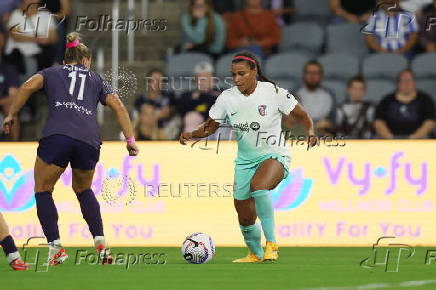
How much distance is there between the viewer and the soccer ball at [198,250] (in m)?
9.73


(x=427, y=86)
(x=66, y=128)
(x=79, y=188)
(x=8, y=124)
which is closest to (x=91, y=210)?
(x=79, y=188)

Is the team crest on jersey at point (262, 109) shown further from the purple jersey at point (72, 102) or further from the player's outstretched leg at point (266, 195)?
the purple jersey at point (72, 102)

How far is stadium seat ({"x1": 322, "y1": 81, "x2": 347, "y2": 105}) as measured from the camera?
1479cm

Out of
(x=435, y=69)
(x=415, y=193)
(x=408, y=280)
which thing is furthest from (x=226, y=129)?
Answer: (x=408, y=280)

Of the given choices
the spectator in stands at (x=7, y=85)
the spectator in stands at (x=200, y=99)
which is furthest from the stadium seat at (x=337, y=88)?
the spectator in stands at (x=7, y=85)

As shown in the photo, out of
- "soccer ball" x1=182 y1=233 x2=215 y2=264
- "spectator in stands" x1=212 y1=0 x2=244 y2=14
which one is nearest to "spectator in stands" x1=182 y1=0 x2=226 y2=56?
"spectator in stands" x1=212 y1=0 x2=244 y2=14

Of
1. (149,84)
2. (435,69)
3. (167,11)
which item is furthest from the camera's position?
(167,11)

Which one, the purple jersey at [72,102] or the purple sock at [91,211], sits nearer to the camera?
the purple jersey at [72,102]

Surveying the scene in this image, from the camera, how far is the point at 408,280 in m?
7.99

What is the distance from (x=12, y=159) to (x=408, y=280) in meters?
6.06

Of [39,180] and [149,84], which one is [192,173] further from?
[39,180]

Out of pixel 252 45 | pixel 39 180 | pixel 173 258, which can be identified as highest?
pixel 252 45

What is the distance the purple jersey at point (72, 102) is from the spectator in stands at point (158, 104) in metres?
4.48

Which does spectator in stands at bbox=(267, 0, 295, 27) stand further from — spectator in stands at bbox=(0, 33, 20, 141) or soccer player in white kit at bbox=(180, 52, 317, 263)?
soccer player in white kit at bbox=(180, 52, 317, 263)
